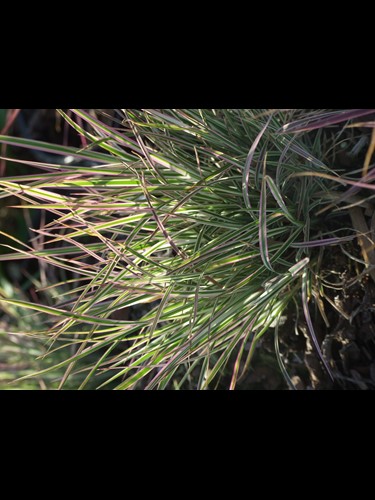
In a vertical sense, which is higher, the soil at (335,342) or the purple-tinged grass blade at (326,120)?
the purple-tinged grass blade at (326,120)

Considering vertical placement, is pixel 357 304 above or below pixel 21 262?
below

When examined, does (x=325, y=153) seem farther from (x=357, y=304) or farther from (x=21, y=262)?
(x=21, y=262)

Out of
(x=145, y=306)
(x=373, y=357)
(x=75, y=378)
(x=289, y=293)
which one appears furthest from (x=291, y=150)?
(x=75, y=378)

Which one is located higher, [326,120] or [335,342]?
[326,120]

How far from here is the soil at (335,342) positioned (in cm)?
93

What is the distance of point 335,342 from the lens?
39.3 inches

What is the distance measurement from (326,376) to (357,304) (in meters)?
0.16

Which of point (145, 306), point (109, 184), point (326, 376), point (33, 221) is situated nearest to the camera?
point (109, 184)

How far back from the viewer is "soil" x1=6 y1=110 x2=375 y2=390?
930mm

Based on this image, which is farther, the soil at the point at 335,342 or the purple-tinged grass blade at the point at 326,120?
the soil at the point at 335,342

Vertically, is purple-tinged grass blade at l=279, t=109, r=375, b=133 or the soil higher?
purple-tinged grass blade at l=279, t=109, r=375, b=133

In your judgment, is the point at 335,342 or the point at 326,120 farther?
the point at 335,342

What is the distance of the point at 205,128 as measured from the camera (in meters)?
0.91

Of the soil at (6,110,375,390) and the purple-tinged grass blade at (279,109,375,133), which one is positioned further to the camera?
the soil at (6,110,375,390)
